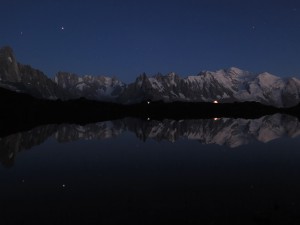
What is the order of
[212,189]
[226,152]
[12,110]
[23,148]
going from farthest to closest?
1. [12,110]
2. [23,148]
3. [226,152]
4. [212,189]

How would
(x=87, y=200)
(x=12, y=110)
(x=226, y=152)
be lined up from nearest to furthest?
(x=87, y=200)
(x=226, y=152)
(x=12, y=110)

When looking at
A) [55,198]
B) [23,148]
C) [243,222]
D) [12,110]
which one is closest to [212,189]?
[243,222]

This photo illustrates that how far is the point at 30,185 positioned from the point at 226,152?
29.7 m

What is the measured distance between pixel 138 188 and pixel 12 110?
13987 centimetres

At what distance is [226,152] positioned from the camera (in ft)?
180

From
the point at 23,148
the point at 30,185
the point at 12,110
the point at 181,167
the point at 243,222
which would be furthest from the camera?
the point at 12,110

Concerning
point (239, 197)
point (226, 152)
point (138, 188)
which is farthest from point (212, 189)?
point (226, 152)

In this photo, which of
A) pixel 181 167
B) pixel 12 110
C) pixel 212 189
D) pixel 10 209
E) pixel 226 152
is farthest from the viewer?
pixel 12 110

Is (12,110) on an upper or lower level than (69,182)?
upper

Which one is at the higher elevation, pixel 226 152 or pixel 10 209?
pixel 226 152

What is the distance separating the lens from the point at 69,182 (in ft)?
114

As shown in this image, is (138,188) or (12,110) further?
(12,110)

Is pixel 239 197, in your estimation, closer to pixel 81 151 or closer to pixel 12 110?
pixel 81 151

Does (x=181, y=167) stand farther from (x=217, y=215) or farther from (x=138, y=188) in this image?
(x=217, y=215)
